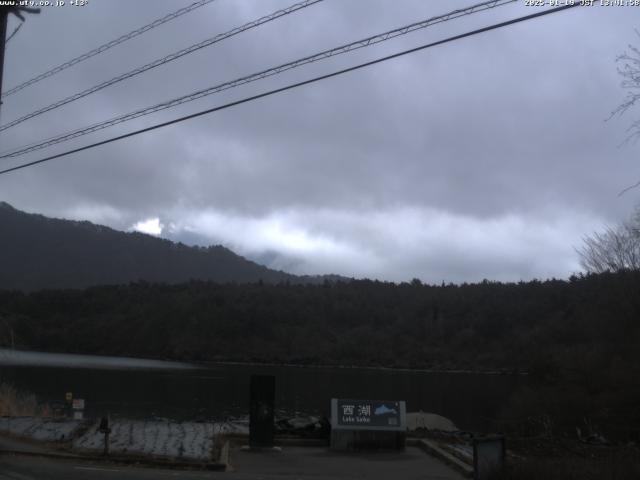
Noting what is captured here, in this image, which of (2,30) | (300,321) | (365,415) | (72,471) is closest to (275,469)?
(365,415)

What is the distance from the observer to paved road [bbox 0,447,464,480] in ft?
46.6

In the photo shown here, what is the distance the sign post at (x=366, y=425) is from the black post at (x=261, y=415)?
168 cm

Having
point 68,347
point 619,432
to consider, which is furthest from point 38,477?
point 68,347

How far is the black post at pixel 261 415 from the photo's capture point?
18.3 m

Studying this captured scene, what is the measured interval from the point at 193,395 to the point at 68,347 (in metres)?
111

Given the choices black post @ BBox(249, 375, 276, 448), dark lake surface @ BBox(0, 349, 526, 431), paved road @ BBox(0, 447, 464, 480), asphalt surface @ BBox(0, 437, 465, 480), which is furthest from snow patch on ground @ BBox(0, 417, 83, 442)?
dark lake surface @ BBox(0, 349, 526, 431)

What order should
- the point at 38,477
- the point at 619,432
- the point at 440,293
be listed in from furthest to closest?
the point at 440,293 → the point at 619,432 → the point at 38,477

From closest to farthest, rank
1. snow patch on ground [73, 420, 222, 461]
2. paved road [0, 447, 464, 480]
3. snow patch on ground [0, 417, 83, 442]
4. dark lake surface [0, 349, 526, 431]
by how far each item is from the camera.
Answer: paved road [0, 447, 464, 480] < snow patch on ground [73, 420, 222, 461] < snow patch on ground [0, 417, 83, 442] < dark lake surface [0, 349, 526, 431]

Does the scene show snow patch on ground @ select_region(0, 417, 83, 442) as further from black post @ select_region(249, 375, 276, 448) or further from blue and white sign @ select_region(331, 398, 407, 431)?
blue and white sign @ select_region(331, 398, 407, 431)

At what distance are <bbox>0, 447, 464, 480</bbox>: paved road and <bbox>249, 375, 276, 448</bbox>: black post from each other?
56 cm

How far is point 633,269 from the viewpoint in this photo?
44.6 meters

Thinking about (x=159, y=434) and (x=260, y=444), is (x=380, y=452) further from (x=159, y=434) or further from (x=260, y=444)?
(x=159, y=434)

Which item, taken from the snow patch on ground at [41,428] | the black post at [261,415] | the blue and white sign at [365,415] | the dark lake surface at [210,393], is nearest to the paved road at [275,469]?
the black post at [261,415]

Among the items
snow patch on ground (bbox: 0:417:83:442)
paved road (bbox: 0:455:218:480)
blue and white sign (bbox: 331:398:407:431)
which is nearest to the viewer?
paved road (bbox: 0:455:218:480)
